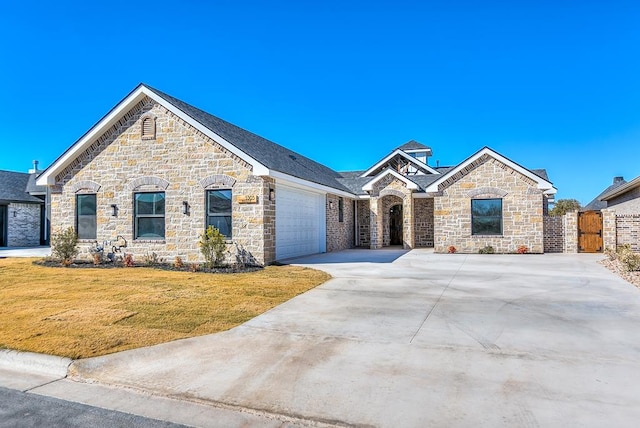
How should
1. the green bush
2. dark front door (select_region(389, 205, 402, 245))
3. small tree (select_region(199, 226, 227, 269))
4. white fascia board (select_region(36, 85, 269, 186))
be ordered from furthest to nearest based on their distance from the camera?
1. dark front door (select_region(389, 205, 402, 245))
2. the green bush
3. white fascia board (select_region(36, 85, 269, 186))
4. small tree (select_region(199, 226, 227, 269))

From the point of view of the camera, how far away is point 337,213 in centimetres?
2183

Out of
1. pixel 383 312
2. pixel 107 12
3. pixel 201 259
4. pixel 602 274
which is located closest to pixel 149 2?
pixel 107 12

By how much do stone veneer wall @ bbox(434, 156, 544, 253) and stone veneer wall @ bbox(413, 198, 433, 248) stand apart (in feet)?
12.5

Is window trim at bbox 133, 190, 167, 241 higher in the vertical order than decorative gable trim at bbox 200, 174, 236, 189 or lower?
lower

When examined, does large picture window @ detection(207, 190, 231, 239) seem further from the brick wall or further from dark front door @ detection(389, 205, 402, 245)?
the brick wall

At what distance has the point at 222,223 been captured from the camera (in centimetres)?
1415

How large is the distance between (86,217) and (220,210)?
6.15m

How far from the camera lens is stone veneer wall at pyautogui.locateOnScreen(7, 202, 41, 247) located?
26.0 m

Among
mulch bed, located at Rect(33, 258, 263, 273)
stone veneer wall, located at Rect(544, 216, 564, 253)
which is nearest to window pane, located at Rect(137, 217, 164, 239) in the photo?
mulch bed, located at Rect(33, 258, 263, 273)

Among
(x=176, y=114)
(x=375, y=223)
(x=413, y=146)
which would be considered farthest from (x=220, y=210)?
(x=413, y=146)

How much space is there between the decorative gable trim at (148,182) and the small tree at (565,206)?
4463 centimetres

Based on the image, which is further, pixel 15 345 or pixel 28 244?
pixel 28 244

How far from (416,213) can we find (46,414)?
21.8 m

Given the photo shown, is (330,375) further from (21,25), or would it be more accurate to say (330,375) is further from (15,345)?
(21,25)
